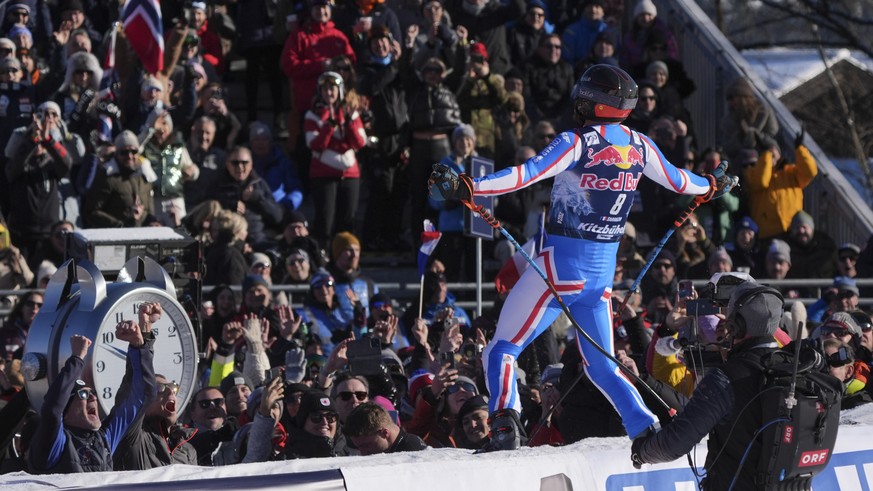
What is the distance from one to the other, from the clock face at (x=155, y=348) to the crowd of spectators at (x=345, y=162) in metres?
0.96

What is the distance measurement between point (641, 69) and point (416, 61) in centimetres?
237

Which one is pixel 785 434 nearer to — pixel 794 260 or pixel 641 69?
pixel 794 260

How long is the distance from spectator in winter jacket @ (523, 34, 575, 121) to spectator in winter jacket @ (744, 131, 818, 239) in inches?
81.2

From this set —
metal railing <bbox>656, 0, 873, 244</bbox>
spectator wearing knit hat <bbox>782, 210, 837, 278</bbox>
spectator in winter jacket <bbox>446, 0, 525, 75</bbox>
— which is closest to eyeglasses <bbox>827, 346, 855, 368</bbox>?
spectator wearing knit hat <bbox>782, 210, 837, 278</bbox>

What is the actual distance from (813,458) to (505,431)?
2130mm

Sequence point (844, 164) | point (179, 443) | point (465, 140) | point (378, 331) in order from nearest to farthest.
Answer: point (179, 443) → point (378, 331) → point (465, 140) → point (844, 164)

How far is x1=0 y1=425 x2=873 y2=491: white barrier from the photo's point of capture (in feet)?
21.3

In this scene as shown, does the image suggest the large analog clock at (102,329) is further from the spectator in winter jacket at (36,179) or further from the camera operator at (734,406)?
the spectator in winter jacket at (36,179)

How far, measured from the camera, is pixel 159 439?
8258 mm

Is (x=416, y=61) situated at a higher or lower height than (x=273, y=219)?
higher

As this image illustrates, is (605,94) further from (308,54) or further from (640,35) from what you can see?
(640,35)

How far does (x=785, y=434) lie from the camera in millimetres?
6184

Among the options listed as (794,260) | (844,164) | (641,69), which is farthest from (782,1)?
(794,260)

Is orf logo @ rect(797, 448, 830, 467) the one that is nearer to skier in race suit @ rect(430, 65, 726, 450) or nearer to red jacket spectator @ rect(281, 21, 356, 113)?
skier in race suit @ rect(430, 65, 726, 450)
